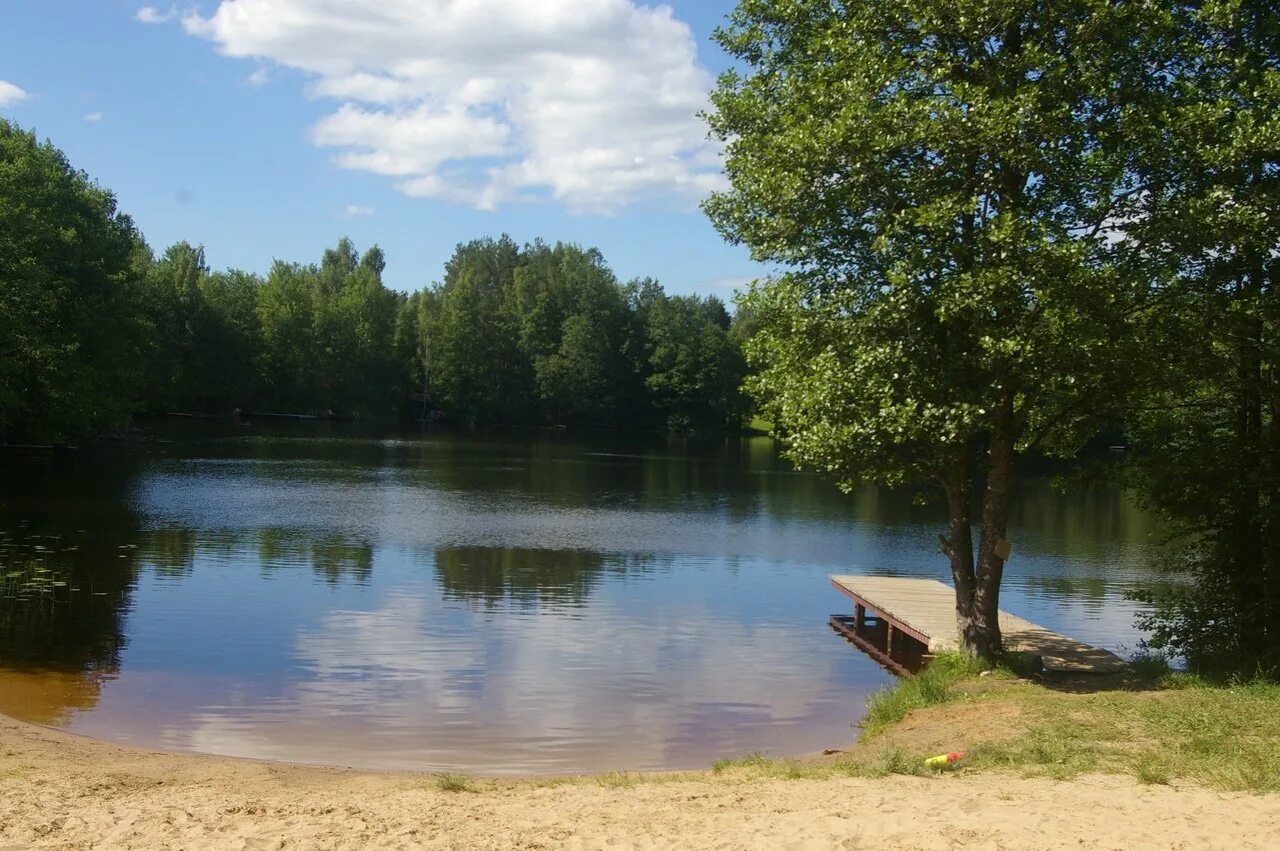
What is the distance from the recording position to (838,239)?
14.8 metres

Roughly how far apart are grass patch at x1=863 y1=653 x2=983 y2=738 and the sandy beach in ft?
13.6

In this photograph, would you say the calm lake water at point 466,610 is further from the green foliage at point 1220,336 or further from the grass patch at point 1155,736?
the green foliage at point 1220,336

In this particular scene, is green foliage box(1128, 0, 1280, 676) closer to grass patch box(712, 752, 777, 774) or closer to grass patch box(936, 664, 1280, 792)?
grass patch box(936, 664, 1280, 792)

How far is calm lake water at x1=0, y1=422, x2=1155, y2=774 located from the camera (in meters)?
14.2

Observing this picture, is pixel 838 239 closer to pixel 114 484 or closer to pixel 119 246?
pixel 114 484

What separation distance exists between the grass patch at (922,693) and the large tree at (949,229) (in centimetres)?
42

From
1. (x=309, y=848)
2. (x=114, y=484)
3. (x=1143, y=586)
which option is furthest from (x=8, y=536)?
(x=1143, y=586)

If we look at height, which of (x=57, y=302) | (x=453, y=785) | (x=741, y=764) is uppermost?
(x=57, y=302)

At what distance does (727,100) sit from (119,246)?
46.8m

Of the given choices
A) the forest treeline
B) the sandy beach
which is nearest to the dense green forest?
the sandy beach

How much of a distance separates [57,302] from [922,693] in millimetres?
42854

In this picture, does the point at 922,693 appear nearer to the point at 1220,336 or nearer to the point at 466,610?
the point at 1220,336

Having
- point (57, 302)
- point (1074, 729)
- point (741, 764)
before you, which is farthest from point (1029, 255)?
point (57, 302)

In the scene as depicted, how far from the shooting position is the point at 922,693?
1393cm
